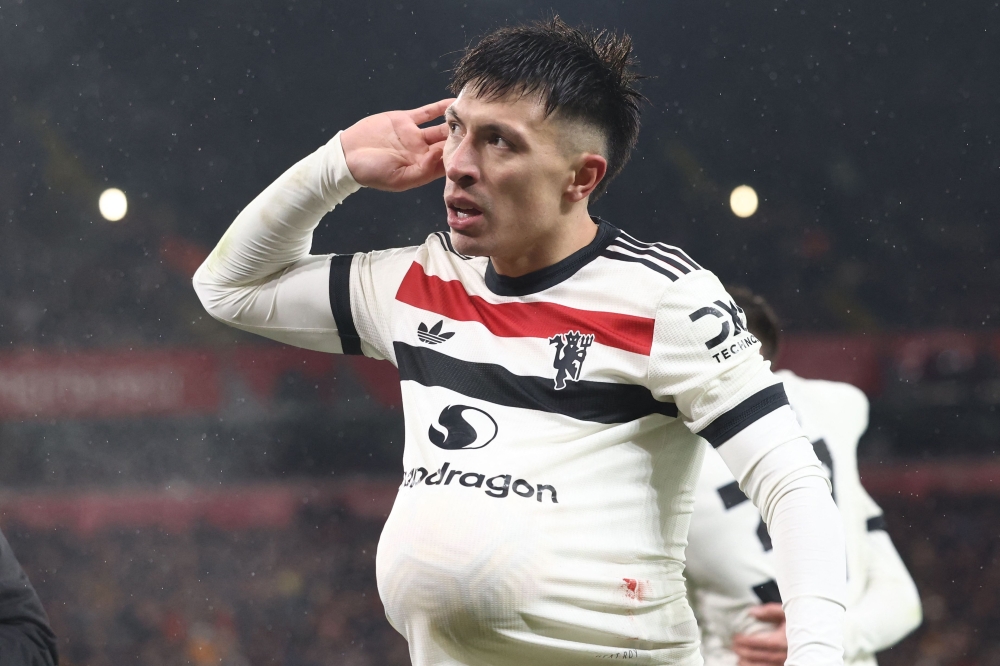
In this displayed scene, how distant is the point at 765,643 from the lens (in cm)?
123

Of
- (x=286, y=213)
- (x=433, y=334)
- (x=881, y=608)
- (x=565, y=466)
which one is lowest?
(x=881, y=608)

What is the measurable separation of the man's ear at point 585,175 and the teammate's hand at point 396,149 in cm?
15

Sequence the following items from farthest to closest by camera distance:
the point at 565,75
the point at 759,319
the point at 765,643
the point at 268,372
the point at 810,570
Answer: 1. the point at 268,372
2. the point at 759,319
3. the point at 765,643
4. the point at 565,75
5. the point at 810,570

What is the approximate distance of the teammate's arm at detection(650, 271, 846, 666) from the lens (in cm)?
84

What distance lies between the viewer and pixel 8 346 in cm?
256

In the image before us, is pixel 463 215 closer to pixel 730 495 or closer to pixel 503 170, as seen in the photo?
pixel 503 170

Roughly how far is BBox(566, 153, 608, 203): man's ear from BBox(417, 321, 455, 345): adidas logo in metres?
0.18

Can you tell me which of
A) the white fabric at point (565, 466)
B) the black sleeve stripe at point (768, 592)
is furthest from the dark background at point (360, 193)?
the white fabric at point (565, 466)

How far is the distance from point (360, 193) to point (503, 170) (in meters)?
1.77

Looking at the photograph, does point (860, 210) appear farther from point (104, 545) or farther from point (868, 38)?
point (104, 545)

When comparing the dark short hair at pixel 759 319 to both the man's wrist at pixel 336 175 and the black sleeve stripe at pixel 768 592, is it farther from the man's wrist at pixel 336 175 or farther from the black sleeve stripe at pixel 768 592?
the man's wrist at pixel 336 175

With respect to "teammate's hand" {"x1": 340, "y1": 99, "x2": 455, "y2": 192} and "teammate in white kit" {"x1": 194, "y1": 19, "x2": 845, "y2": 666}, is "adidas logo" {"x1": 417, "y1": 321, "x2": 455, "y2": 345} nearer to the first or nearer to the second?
"teammate in white kit" {"x1": 194, "y1": 19, "x2": 845, "y2": 666}

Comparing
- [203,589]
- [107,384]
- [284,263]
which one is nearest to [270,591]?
[203,589]

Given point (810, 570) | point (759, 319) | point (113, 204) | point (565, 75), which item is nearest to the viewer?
point (810, 570)
